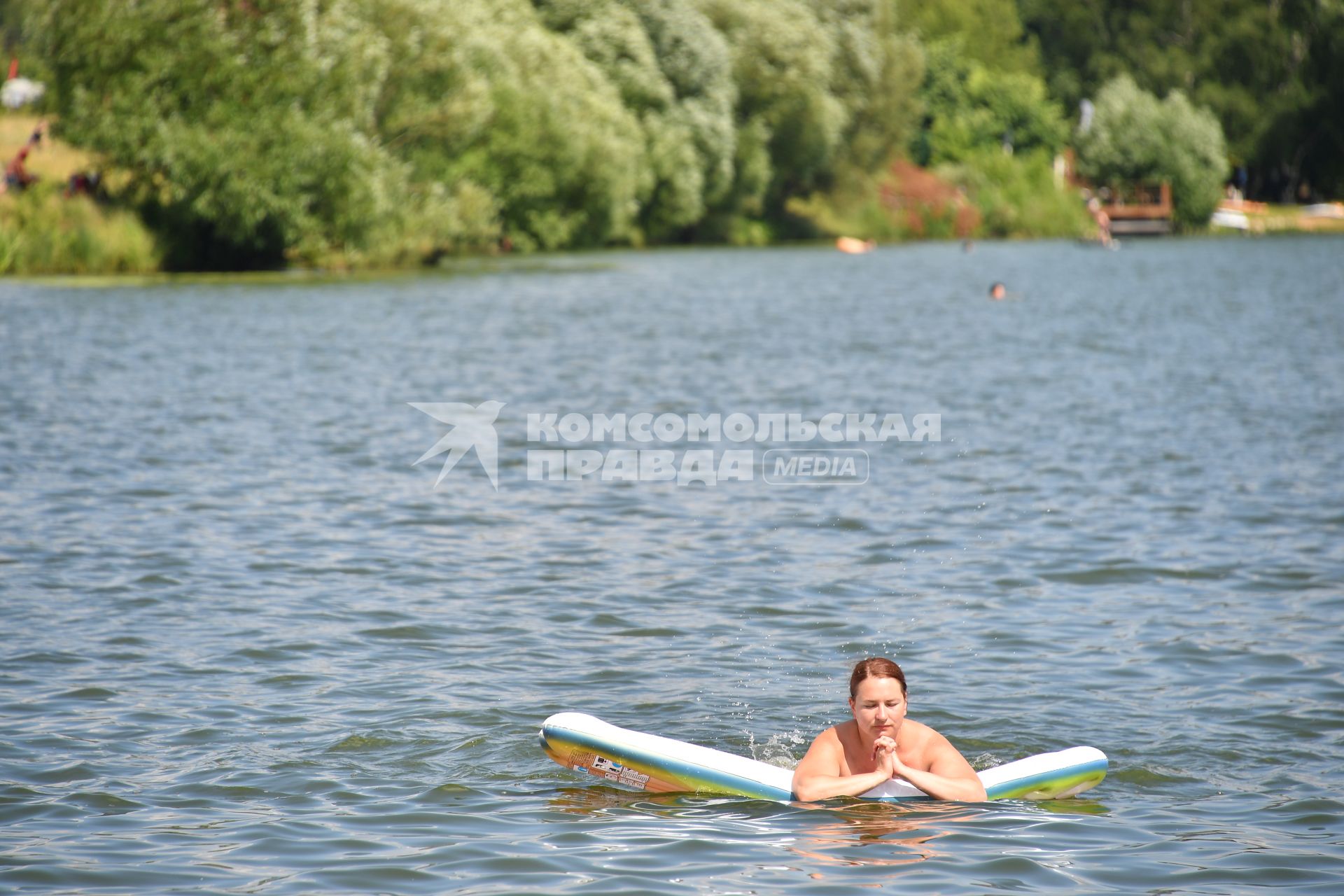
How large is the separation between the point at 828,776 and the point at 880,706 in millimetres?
→ 509

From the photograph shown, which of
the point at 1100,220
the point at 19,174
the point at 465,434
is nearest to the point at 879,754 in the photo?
the point at 465,434

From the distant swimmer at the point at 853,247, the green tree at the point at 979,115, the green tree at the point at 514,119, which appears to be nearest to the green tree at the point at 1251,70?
the green tree at the point at 979,115

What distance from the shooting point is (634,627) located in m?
11.0

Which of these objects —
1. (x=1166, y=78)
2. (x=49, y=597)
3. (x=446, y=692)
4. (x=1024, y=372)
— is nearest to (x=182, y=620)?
(x=49, y=597)

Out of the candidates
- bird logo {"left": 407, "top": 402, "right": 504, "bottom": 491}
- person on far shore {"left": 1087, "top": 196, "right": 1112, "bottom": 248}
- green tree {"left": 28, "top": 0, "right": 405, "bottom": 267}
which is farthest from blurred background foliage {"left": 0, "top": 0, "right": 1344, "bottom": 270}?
bird logo {"left": 407, "top": 402, "right": 504, "bottom": 491}

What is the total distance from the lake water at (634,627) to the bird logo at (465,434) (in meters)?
0.21

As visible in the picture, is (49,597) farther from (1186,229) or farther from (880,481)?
(1186,229)

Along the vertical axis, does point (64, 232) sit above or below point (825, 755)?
above

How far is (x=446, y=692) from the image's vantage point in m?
9.57

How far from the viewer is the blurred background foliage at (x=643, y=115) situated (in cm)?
4212

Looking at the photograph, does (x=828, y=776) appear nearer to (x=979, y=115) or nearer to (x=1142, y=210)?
(x=1142, y=210)

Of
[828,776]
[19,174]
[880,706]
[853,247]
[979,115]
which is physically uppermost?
[979,115]

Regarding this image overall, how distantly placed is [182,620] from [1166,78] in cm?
10257

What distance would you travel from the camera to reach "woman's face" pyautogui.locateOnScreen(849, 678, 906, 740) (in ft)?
24.5
